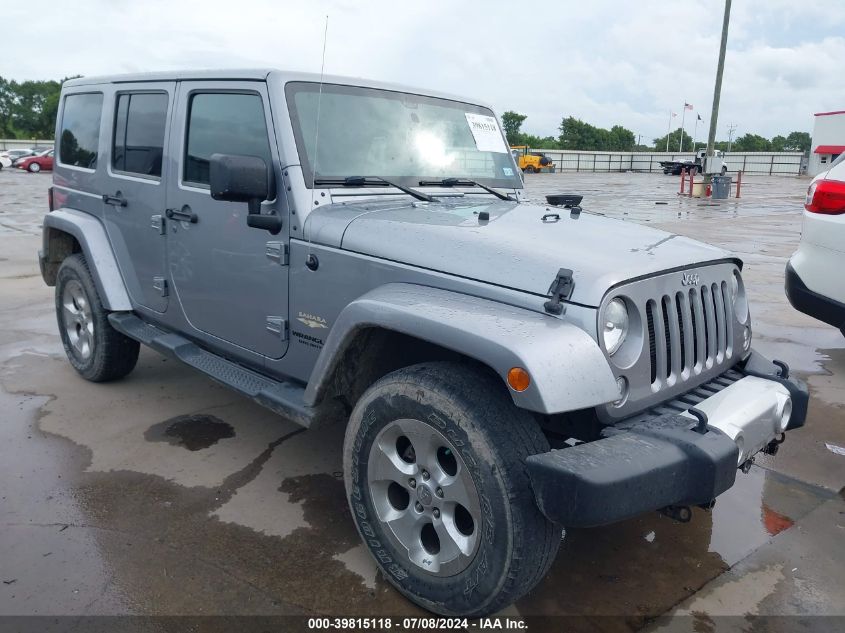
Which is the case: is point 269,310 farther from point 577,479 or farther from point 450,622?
point 577,479

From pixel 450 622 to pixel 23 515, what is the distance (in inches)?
79.3

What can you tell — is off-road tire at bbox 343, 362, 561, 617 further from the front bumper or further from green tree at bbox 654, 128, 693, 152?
green tree at bbox 654, 128, 693, 152

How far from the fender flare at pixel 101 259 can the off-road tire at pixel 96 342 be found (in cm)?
16

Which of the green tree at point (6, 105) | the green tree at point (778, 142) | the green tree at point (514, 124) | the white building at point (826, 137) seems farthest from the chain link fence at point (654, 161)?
the green tree at point (6, 105)

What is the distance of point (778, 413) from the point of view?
105 inches

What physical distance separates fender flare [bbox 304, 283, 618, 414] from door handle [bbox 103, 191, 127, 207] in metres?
2.34

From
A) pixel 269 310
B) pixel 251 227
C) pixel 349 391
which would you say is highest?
pixel 251 227

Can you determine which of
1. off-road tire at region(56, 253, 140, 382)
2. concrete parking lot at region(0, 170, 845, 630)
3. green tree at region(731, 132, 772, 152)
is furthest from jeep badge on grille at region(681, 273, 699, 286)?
green tree at region(731, 132, 772, 152)

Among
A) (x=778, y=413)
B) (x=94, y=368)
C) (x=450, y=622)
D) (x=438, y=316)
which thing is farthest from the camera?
(x=94, y=368)

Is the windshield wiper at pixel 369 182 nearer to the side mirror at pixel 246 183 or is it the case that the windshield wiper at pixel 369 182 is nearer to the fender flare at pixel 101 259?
the side mirror at pixel 246 183

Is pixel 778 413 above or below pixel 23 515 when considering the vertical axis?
above

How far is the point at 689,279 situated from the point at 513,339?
3.01ft

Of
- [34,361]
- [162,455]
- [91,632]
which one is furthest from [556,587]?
[34,361]

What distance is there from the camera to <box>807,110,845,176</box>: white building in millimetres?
45594
